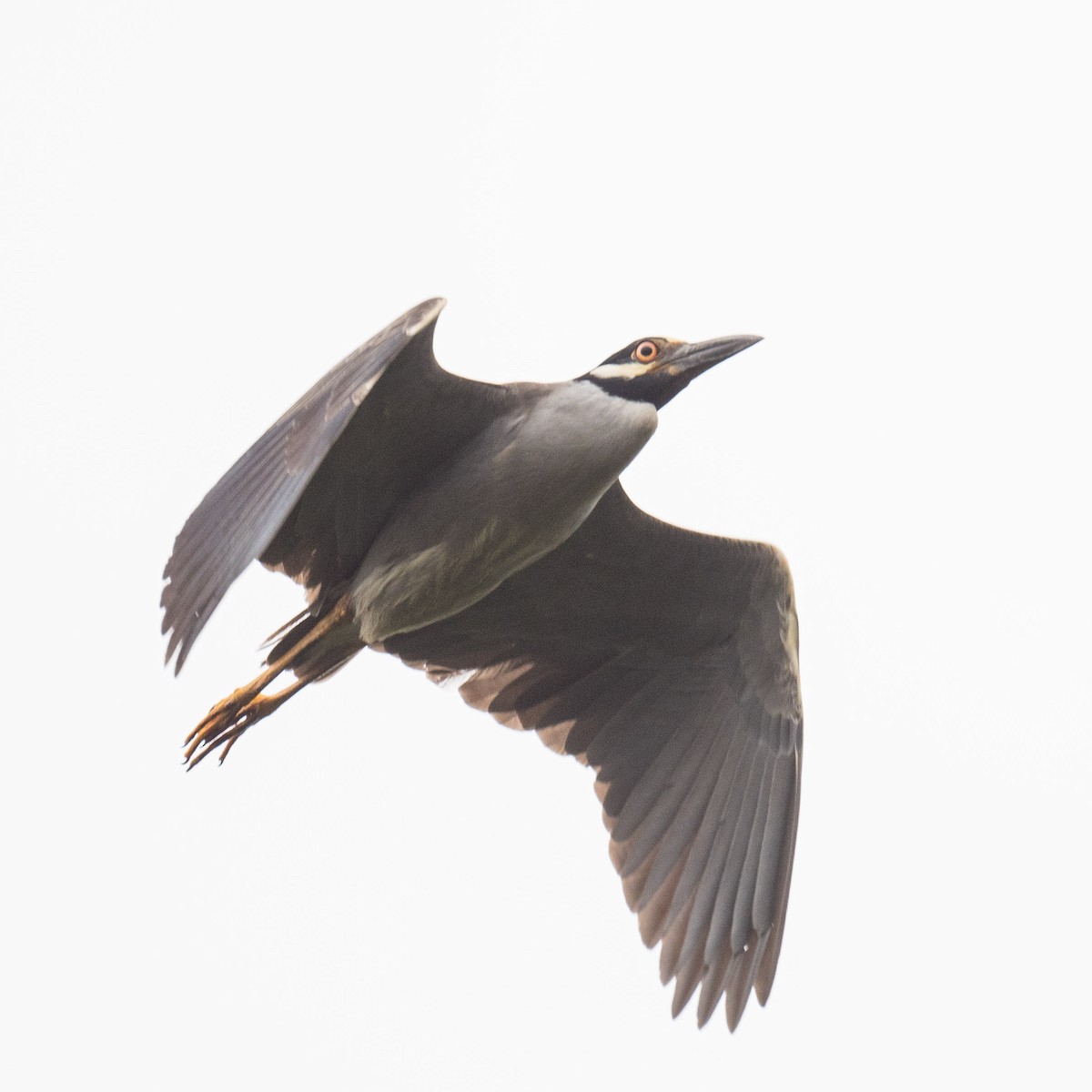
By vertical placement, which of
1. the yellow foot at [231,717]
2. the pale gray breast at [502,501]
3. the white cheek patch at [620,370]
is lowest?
the yellow foot at [231,717]

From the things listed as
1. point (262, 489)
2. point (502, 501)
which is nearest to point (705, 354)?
point (502, 501)

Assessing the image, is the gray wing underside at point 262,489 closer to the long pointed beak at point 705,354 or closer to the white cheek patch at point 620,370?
the white cheek patch at point 620,370

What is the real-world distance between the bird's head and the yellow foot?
1965mm

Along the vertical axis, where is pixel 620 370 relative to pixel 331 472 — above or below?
above

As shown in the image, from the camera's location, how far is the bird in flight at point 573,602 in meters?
7.91

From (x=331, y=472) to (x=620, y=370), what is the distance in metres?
1.34

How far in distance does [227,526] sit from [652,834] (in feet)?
9.53

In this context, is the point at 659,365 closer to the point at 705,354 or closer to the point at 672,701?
the point at 705,354

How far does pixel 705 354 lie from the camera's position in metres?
8.35

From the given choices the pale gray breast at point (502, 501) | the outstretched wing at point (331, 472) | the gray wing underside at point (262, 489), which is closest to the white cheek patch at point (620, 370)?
the pale gray breast at point (502, 501)

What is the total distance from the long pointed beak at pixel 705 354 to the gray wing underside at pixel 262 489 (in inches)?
49.4

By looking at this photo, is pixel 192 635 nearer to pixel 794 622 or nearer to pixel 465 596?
pixel 465 596

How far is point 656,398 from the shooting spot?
27.2 feet

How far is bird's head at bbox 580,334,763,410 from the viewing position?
826 cm
